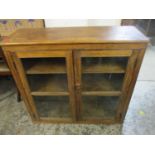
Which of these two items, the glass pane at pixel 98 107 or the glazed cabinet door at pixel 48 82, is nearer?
the glazed cabinet door at pixel 48 82

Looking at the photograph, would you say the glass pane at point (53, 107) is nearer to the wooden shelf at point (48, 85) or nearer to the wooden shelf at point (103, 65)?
the wooden shelf at point (48, 85)

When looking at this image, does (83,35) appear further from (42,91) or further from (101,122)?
(101,122)

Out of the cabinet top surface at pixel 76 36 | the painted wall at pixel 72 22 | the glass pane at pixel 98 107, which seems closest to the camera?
the cabinet top surface at pixel 76 36

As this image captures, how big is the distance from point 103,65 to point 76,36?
13.6 inches

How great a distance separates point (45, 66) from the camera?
3.93 feet

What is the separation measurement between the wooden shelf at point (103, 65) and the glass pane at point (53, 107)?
48 cm

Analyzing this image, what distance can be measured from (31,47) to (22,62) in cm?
19

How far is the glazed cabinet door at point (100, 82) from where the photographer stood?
1.02 m

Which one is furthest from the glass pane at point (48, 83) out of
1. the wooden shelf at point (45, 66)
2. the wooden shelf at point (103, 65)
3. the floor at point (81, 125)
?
the floor at point (81, 125)

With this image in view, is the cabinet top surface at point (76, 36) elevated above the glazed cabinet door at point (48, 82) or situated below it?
above
